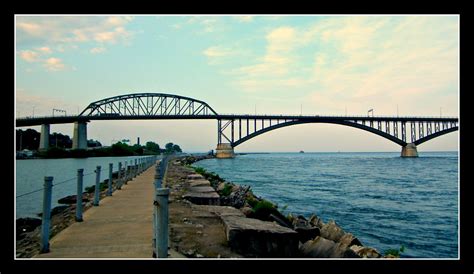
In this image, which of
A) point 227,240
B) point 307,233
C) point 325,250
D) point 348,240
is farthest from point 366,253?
point 227,240

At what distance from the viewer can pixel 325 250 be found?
5.99 metres

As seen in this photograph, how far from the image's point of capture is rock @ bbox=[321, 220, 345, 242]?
812 cm

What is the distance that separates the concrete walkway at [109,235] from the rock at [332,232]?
352cm

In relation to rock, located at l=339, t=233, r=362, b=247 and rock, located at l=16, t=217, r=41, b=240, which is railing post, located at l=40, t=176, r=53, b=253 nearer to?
rock, located at l=16, t=217, r=41, b=240

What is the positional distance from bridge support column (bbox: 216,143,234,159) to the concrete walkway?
233 feet

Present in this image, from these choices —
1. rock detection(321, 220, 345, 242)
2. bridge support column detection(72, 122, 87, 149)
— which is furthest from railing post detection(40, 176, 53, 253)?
bridge support column detection(72, 122, 87, 149)

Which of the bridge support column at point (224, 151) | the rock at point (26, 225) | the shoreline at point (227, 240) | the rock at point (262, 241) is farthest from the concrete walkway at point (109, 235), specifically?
the bridge support column at point (224, 151)
